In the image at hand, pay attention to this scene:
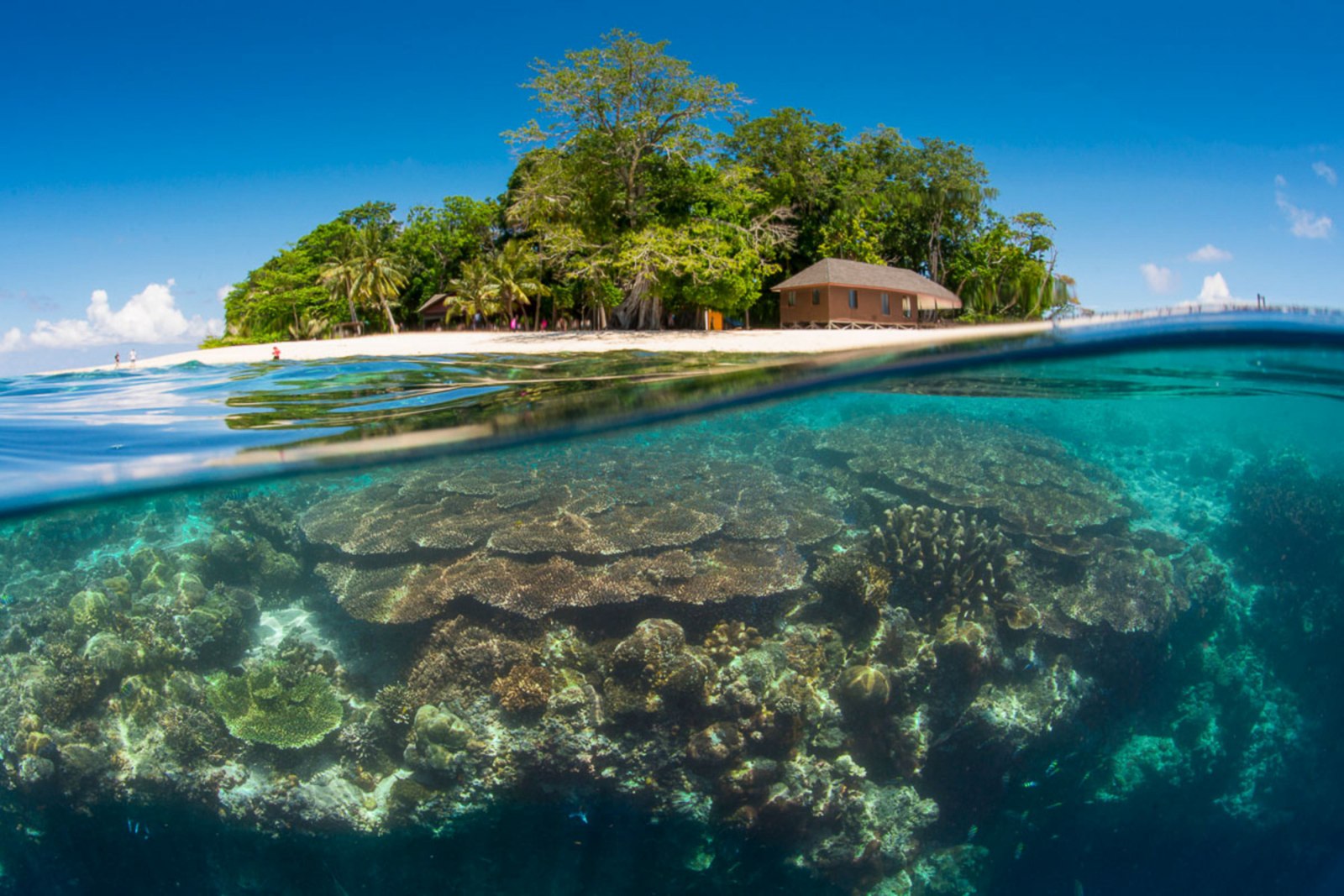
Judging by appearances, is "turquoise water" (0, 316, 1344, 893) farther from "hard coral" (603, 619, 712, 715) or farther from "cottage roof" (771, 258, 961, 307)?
"cottage roof" (771, 258, 961, 307)

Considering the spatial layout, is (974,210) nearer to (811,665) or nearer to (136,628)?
(811,665)

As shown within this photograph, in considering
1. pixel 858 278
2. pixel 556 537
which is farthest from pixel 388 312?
pixel 556 537

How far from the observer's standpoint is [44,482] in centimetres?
693

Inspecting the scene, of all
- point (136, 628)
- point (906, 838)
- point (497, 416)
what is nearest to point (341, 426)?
point (497, 416)

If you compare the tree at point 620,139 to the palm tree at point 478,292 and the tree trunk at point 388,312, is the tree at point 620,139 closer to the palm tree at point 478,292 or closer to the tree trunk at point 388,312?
the palm tree at point 478,292

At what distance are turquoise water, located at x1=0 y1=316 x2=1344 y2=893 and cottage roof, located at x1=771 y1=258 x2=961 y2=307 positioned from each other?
22.3 m

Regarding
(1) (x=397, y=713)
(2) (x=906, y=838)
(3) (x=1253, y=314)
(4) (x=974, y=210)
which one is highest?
(4) (x=974, y=210)

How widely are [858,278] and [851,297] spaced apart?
3.24ft

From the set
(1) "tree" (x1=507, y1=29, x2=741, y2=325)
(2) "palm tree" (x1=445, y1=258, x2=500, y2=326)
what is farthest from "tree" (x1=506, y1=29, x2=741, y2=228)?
(2) "palm tree" (x1=445, y1=258, x2=500, y2=326)

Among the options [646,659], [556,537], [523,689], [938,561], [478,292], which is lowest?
[523,689]

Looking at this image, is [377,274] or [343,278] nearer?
[377,274]

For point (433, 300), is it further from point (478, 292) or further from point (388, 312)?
point (478, 292)

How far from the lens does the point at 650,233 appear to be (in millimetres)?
25125

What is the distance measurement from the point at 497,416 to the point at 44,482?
425 centimetres
